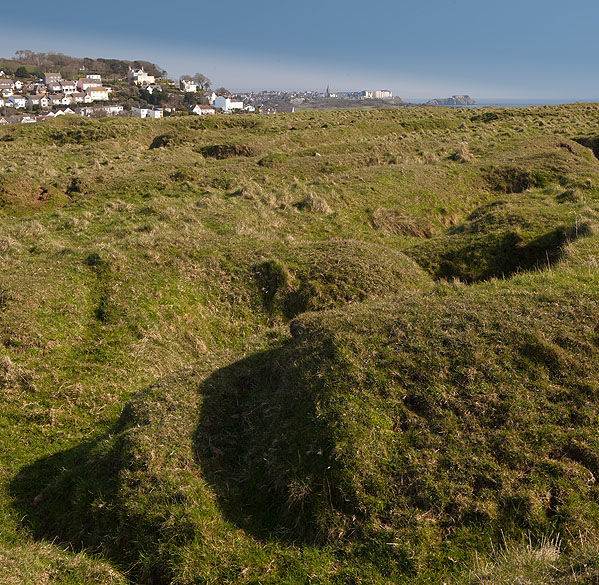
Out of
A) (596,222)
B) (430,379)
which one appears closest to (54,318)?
(430,379)

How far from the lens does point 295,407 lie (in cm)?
798

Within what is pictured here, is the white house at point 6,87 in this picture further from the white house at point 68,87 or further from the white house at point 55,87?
the white house at point 68,87

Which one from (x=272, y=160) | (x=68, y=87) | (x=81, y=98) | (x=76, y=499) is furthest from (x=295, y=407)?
(x=68, y=87)

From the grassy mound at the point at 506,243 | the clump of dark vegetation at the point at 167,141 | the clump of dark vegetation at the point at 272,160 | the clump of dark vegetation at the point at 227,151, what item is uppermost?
→ the clump of dark vegetation at the point at 167,141

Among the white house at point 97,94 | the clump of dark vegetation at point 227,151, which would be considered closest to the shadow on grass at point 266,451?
the clump of dark vegetation at point 227,151

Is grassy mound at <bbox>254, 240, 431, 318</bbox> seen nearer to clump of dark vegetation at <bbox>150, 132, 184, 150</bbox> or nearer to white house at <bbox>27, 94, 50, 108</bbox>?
clump of dark vegetation at <bbox>150, 132, 184, 150</bbox>

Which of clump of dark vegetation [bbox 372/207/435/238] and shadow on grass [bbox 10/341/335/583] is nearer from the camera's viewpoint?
shadow on grass [bbox 10/341/335/583]

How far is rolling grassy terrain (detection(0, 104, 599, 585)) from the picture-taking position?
6012 mm

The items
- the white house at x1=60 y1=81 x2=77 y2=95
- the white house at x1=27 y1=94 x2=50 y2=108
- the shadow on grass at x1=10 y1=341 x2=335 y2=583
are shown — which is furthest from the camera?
the white house at x1=60 y1=81 x2=77 y2=95

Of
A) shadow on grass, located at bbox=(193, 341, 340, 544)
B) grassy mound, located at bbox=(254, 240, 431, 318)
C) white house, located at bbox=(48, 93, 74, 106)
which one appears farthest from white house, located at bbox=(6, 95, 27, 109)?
shadow on grass, located at bbox=(193, 341, 340, 544)

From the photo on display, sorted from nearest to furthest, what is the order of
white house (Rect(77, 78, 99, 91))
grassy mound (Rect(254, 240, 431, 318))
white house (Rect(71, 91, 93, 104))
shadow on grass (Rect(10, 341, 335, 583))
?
shadow on grass (Rect(10, 341, 335, 583)) → grassy mound (Rect(254, 240, 431, 318)) → white house (Rect(71, 91, 93, 104)) → white house (Rect(77, 78, 99, 91))

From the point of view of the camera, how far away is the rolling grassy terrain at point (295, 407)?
6.01 meters

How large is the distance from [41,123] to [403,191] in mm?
49386

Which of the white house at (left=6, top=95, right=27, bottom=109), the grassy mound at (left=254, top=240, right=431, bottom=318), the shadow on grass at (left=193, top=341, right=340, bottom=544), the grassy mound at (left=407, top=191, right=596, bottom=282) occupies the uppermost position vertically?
the white house at (left=6, top=95, right=27, bottom=109)
